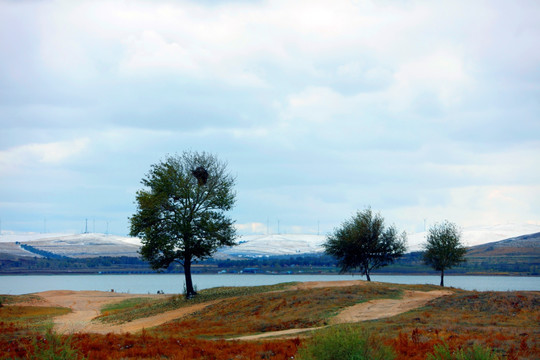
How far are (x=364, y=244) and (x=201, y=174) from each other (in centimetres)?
2083

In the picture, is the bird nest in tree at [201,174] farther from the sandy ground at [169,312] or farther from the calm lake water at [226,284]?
the calm lake water at [226,284]

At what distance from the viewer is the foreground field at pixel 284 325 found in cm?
1836

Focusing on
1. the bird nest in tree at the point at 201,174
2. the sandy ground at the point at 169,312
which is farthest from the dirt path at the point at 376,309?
the bird nest in tree at the point at 201,174

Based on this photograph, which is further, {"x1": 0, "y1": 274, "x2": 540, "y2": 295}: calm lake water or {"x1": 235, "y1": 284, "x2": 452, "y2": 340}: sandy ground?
{"x1": 0, "y1": 274, "x2": 540, "y2": 295}: calm lake water

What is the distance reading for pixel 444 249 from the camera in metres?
59.1

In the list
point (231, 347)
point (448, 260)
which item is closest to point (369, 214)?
point (448, 260)

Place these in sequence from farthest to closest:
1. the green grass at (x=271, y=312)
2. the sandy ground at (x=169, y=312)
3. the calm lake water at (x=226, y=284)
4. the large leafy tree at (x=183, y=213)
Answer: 1. the calm lake water at (x=226, y=284)
2. the large leafy tree at (x=183, y=213)
3. the sandy ground at (x=169, y=312)
4. the green grass at (x=271, y=312)

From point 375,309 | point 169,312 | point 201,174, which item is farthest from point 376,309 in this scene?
point 201,174

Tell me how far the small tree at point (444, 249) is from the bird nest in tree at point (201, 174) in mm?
27286

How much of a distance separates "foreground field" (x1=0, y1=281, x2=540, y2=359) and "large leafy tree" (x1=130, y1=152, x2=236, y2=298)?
4182mm

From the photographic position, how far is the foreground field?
18.4 meters

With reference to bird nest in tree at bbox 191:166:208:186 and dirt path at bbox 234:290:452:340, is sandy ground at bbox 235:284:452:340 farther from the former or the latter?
bird nest in tree at bbox 191:166:208:186

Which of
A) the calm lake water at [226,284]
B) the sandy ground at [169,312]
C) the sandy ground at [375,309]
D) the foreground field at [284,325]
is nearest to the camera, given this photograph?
the foreground field at [284,325]

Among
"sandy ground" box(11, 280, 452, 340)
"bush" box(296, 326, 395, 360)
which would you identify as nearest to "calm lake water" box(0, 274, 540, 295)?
"sandy ground" box(11, 280, 452, 340)
